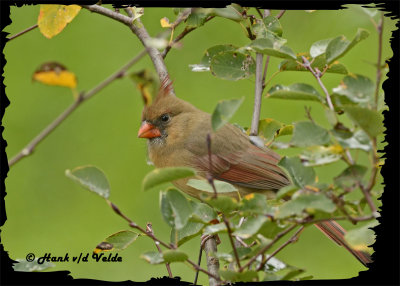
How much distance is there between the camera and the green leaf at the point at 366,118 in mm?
1378

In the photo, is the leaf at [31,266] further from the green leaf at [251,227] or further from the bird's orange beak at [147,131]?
the bird's orange beak at [147,131]

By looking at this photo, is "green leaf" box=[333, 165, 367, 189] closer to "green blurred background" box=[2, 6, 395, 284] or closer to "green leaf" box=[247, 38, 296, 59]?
"green leaf" box=[247, 38, 296, 59]

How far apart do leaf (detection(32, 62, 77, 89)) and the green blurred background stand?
3.01 m

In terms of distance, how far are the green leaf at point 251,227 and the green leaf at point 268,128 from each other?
1.09 m

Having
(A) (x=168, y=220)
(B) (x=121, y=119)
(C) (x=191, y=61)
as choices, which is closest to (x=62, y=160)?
(B) (x=121, y=119)

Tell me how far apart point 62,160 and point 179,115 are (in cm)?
198

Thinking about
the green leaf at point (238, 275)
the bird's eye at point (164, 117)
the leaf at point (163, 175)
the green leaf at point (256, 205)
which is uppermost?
the bird's eye at point (164, 117)

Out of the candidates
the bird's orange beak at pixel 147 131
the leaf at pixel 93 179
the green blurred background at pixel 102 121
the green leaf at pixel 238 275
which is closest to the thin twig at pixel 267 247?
the green leaf at pixel 238 275

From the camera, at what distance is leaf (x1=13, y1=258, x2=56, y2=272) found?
1.68 meters

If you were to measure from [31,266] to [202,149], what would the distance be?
147 cm

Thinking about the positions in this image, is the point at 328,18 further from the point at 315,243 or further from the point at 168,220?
the point at 168,220

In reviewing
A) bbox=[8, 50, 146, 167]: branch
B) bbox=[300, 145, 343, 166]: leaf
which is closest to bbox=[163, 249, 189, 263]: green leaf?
bbox=[300, 145, 343, 166]: leaf

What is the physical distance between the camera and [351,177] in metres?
1.43

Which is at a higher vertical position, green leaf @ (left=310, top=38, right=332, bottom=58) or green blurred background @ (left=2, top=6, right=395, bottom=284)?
green blurred background @ (left=2, top=6, right=395, bottom=284)
